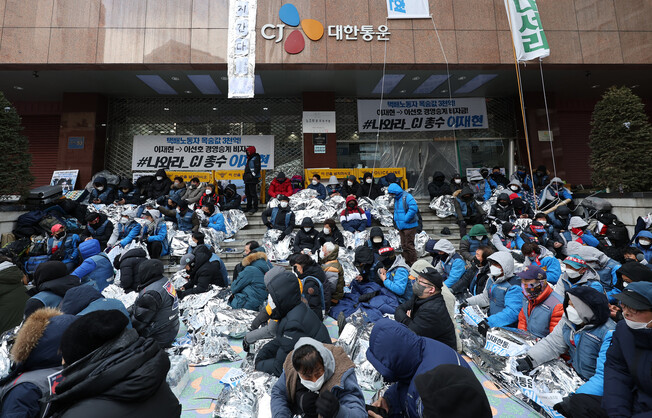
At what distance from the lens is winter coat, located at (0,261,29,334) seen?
9.99 ft

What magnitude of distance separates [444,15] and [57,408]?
11.3 metres

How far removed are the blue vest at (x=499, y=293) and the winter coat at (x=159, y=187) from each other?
8.94m

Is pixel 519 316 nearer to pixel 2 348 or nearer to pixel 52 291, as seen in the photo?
pixel 2 348

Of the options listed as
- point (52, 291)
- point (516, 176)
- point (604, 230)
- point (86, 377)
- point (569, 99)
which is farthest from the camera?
point (569, 99)

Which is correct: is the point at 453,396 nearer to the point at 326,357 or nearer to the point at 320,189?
the point at 326,357

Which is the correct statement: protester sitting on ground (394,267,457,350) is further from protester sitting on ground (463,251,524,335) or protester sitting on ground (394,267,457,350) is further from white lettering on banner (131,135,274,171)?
white lettering on banner (131,135,274,171)

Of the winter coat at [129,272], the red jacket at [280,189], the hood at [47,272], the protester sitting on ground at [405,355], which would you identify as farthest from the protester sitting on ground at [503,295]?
the red jacket at [280,189]

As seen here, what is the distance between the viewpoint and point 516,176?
10961 millimetres

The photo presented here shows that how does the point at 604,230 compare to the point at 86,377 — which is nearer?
the point at 86,377

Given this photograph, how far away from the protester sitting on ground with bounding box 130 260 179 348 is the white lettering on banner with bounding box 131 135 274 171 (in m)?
8.63

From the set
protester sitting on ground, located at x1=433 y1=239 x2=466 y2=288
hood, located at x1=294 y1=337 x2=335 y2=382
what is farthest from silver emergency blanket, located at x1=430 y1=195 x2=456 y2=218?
hood, located at x1=294 y1=337 x2=335 y2=382

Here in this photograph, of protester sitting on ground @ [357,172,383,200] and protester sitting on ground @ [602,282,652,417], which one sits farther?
protester sitting on ground @ [357,172,383,200]

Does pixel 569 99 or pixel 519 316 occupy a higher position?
pixel 569 99

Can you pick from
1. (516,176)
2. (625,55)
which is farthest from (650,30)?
(516,176)
